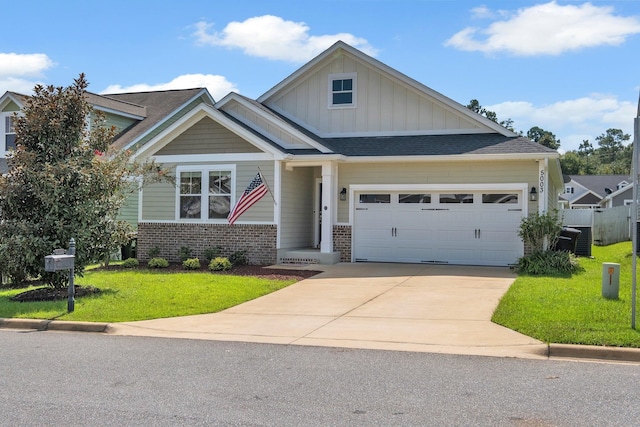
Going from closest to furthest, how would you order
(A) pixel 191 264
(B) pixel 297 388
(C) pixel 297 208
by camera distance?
1. (B) pixel 297 388
2. (A) pixel 191 264
3. (C) pixel 297 208

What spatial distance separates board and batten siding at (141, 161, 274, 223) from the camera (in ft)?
58.1

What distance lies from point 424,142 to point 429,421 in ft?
46.8

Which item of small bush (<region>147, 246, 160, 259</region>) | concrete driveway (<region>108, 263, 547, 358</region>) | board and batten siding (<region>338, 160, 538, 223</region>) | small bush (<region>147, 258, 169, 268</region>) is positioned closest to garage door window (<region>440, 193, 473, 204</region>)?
board and batten siding (<region>338, 160, 538, 223</region>)

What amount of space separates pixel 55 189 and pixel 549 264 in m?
11.5

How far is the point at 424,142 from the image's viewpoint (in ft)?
61.5

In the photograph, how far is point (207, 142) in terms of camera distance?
18.3 metres

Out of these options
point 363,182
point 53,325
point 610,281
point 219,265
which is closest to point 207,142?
point 219,265

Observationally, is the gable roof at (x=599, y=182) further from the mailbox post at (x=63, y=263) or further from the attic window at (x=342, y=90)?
the mailbox post at (x=63, y=263)

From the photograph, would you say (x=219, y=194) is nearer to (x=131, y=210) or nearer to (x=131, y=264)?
(x=131, y=264)

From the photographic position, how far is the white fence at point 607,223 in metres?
29.3

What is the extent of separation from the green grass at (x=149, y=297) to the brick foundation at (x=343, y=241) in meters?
4.37

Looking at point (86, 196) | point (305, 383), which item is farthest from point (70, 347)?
point (86, 196)

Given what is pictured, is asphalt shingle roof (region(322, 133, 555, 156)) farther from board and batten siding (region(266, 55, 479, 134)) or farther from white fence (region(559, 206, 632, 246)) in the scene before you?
white fence (region(559, 206, 632, 246))

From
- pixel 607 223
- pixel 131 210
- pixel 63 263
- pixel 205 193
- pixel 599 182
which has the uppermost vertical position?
pixel 599 182
